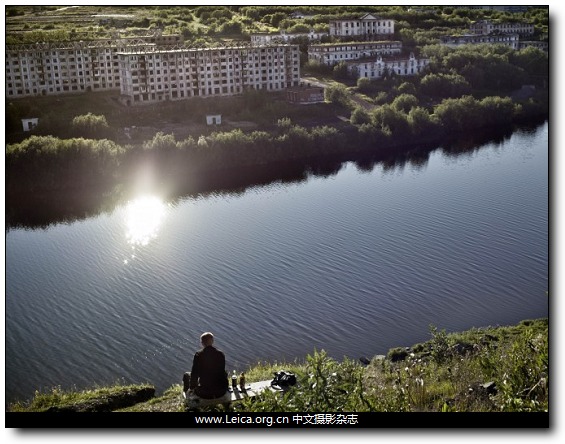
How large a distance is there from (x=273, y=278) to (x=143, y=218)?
193cm

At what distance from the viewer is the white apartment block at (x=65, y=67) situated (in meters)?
7.84

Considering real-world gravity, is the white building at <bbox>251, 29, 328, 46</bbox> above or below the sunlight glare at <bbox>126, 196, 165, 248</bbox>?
above

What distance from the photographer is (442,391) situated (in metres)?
3.22

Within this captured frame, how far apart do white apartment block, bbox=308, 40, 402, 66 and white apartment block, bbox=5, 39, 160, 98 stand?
1950 millimetres

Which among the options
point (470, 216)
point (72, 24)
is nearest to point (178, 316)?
point (72, 24)

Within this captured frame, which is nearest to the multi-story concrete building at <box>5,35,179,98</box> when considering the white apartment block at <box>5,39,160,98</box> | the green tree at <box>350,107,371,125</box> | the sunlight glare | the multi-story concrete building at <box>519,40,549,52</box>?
the white apartment block at <box>5,39,160,98</box>

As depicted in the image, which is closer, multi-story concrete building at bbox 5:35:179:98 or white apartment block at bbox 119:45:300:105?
multi-story concrete building at bbox 5:35:179:98

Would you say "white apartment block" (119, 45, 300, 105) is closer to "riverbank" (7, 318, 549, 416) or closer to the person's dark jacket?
"riverbank" (7, 318, 549, 416)

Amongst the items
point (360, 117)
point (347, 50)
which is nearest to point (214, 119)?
point (347, 50)

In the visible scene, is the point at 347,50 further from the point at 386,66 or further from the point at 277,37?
A: the point at 277,37

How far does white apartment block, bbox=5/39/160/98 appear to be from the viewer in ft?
25.7

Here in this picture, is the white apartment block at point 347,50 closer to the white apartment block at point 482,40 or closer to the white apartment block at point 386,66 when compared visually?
the white apartment block at point 386,66

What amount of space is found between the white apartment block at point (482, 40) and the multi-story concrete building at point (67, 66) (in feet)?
10.4

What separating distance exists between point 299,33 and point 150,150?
2.15 m
